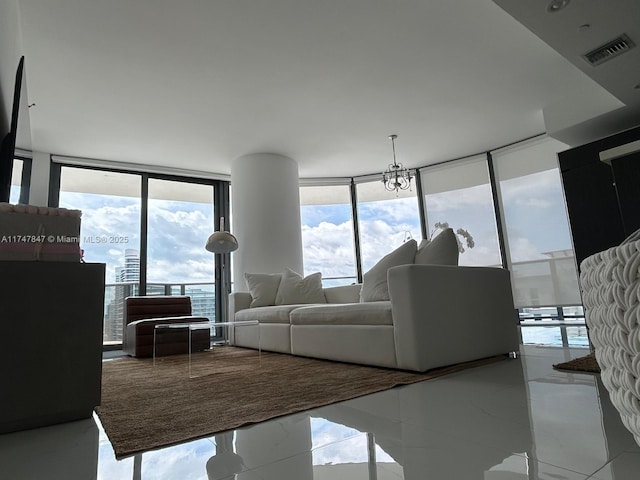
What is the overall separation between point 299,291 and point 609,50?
12.0ft

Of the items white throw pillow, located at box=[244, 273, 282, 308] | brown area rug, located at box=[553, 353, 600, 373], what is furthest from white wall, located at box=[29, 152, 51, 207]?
brown area rug, located at box=[553, 353, 600, 373]

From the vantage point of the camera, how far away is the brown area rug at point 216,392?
1.46 meters

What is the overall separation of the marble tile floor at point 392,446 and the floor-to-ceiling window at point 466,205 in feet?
15.8

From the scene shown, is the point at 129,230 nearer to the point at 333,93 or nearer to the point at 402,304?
the point at 333,93

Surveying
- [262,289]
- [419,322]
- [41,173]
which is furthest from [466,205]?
[41,173]

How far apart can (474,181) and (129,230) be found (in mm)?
5659

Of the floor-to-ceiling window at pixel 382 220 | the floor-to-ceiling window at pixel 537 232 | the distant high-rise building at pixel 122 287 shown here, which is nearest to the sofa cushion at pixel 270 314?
the distant high-rise building at pixel 122 287

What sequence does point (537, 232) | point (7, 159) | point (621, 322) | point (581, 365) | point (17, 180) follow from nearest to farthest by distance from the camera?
point (621, 322) → point (7, 159) → point (581, 365) → point (17, 180) → point (537, 232)

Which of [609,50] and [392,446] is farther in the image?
[609,50]

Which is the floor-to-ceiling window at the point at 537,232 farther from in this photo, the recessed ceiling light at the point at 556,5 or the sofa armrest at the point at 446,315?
the recessed ceiling light at the point at 556,5

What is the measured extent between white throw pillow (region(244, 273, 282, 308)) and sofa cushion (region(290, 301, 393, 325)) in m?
1.24

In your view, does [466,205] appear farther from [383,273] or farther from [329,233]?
[383,273]

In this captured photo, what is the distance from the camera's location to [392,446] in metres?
1.21

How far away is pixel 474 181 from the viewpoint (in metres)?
6.45
